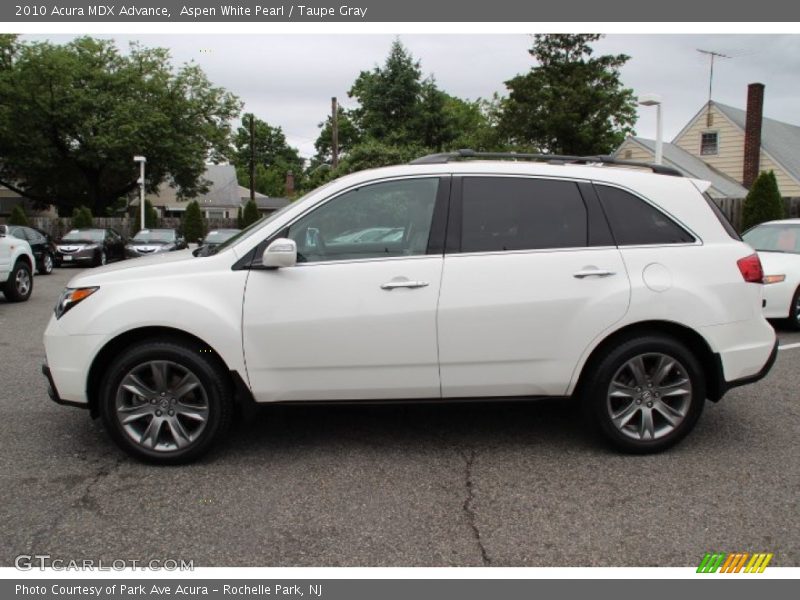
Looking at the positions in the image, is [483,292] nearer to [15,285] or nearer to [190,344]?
[190,344]

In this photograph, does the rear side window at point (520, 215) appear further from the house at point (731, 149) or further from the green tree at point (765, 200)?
the house at point (731, 149)

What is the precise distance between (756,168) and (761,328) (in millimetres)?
28735

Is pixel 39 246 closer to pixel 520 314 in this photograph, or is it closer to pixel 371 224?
pixel 371 224

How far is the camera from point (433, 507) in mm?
3652

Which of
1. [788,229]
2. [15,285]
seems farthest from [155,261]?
[15,285]

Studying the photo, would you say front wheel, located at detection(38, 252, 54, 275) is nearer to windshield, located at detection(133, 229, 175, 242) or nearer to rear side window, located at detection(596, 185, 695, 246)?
windshield, located at detection(133, 229, 175, 242)

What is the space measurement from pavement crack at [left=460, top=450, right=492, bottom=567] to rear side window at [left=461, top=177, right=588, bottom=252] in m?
1.31

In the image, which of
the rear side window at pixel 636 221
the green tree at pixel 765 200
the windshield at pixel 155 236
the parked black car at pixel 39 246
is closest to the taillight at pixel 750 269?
the rear side window at pixel 636 221

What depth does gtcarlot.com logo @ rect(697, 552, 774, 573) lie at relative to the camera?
121 inches

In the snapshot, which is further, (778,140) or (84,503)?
(778,140)

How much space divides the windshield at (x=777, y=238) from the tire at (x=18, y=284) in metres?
12.0

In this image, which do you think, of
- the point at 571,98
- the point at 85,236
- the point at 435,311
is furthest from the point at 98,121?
the point at 435,311

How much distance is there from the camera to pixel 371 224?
4289 mm

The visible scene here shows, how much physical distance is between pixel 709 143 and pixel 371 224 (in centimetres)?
3159
